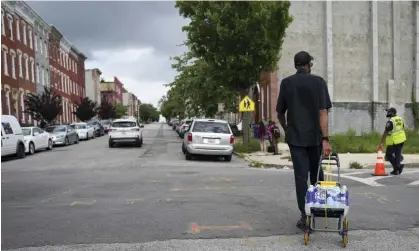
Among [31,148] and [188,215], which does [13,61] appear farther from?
[188,215]

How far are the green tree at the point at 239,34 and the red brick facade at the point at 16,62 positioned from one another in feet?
63.8

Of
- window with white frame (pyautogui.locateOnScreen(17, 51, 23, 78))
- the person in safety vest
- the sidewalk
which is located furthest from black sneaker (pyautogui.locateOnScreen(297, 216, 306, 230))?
window with white frame (pyautogui.locateOnScreen(17, 51, 23, 78))

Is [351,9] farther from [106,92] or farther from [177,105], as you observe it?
[106,92]

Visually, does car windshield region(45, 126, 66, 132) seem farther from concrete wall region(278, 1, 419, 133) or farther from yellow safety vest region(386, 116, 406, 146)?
yellow safety vest region(386, 116, 406, 146)

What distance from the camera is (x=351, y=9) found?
3084 centimetres

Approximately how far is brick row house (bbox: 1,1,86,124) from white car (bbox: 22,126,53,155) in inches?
464

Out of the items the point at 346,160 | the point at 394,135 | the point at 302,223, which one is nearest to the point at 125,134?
the point at 346,160

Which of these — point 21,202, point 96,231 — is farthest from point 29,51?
point 96,231

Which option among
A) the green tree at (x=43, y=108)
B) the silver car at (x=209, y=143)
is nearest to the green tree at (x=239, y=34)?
the silver car at (x=209, y=143)

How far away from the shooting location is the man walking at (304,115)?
495 centimetres

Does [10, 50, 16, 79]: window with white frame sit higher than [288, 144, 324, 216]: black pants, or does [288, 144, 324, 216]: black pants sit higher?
[10, 50, 16, 79]: window with white frame

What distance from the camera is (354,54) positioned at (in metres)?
30.9

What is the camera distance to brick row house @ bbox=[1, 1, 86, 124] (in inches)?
1382

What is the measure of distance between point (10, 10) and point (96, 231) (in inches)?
1412
